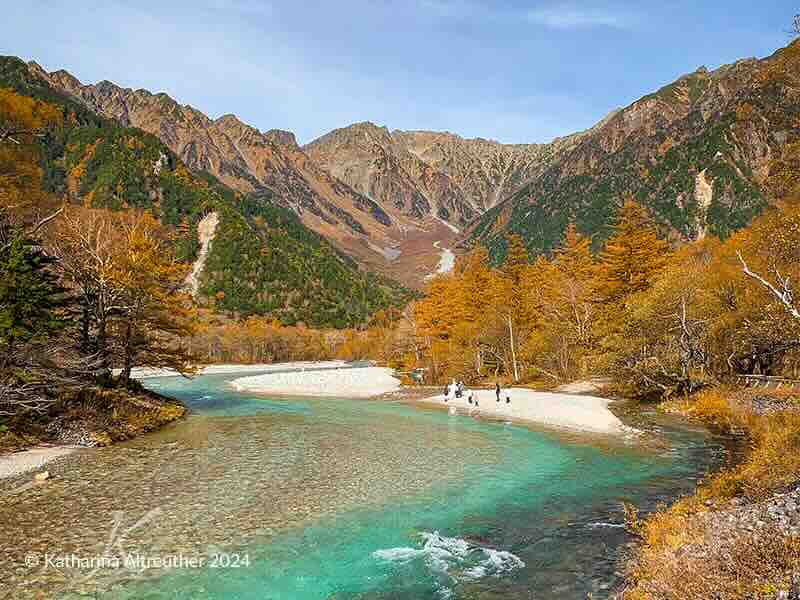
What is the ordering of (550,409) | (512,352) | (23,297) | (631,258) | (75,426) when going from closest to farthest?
(23,297) < (75,426) < (550,409) < (631,258) < (512,352)

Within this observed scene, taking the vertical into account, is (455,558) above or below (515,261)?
below

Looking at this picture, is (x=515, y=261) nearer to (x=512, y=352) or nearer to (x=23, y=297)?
(x=512, y=352)

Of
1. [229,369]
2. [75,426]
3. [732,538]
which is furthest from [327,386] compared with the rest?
[732,538]

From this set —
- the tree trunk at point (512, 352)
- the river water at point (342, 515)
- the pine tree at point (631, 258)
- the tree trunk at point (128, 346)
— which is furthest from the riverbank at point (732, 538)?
the tree trunk at point (512, 352)

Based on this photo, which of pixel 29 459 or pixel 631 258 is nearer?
pixel 29 459

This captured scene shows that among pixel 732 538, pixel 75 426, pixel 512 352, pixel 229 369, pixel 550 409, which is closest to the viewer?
pixel 732 538

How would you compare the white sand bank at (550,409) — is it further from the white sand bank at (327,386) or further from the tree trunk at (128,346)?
the tree trunk at (128,346)

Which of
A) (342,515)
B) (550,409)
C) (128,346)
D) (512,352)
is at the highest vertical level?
(128,346)
